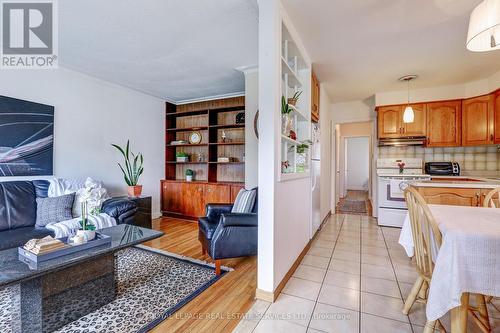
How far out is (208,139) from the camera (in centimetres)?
454

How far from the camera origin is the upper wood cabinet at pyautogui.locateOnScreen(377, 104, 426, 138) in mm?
4070

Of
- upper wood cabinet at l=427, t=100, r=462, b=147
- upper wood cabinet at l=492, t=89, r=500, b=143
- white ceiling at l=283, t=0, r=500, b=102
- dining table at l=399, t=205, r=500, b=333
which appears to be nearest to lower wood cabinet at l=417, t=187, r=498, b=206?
upper wood cabinet at l=492, t=89, r=500, b=143

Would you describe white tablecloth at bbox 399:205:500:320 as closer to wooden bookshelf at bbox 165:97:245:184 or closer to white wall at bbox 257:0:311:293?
white wall at bbox 257:0:311:293

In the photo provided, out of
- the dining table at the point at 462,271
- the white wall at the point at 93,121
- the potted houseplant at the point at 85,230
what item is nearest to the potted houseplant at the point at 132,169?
the white wall at the point at 93,121

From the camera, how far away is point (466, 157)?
3.98m

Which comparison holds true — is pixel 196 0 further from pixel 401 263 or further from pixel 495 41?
pixel 401 263

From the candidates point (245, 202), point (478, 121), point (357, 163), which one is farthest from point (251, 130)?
point (357, 163)

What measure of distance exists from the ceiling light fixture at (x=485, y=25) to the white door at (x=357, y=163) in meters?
8.25

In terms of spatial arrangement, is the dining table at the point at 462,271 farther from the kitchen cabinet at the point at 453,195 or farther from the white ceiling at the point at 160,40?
the kitchen cabinet at the point at 453,195

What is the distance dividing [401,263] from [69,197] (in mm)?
3819

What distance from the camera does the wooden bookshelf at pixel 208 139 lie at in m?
4.47

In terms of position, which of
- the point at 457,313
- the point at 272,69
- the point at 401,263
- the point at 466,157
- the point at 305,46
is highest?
the point at 305,46

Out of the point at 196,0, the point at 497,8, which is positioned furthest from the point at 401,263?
the point at 196,0

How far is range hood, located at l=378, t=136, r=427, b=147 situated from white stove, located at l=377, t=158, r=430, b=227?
34 cm
